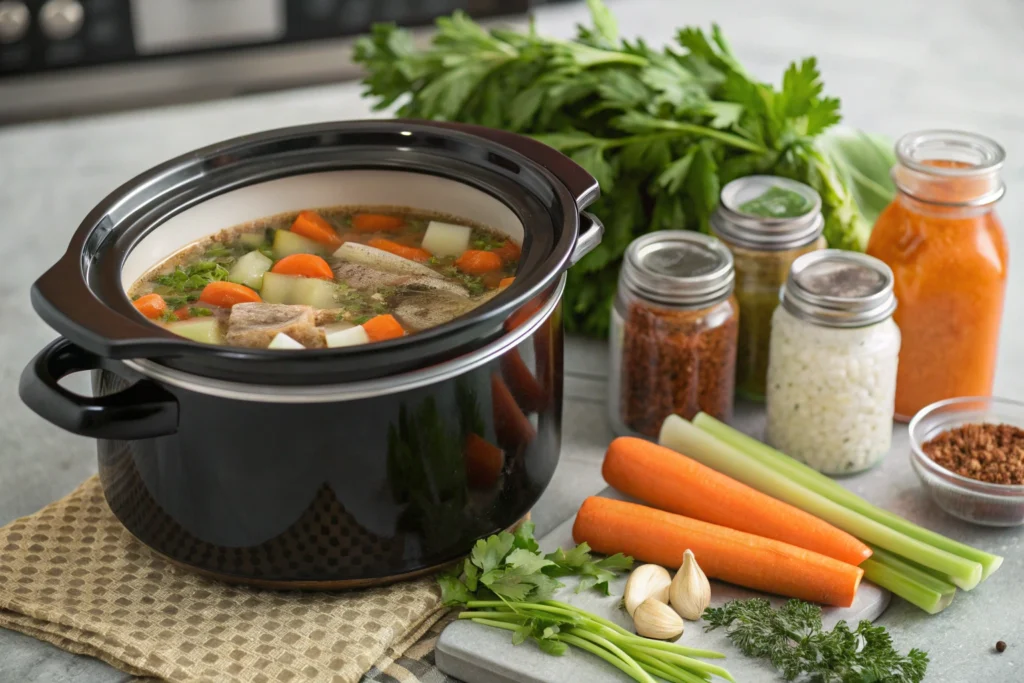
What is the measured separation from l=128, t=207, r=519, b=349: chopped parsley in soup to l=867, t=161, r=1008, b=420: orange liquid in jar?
2.41ft

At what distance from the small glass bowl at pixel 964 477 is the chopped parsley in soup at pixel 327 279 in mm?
761

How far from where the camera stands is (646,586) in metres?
1.87

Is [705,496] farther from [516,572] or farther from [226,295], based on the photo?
[226,295]

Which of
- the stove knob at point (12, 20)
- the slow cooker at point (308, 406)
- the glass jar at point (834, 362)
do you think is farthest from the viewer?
the stove knob at point (12, 20)

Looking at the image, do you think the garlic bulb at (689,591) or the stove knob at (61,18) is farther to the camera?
the stove knob at (61,18)

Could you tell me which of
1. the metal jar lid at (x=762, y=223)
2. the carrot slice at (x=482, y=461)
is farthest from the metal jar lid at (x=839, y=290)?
the carrot slice at (x=482, y=461)

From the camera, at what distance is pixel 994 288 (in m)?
2.19

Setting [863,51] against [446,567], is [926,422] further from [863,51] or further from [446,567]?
[863,51]

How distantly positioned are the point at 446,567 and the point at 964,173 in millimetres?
1104

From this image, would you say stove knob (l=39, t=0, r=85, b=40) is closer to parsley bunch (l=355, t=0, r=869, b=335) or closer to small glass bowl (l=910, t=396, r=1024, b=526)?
parsley bunch (l=355, t=0, r=869, b=335)

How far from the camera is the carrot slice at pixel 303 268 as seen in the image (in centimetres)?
198

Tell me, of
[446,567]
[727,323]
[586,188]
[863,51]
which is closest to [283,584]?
[446,567]

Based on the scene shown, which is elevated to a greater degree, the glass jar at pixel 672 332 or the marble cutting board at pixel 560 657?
the glass jar at pixel 672 332

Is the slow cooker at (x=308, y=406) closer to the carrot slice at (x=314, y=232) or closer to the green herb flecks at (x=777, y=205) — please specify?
the carrot slice at (x=314, y=232)
